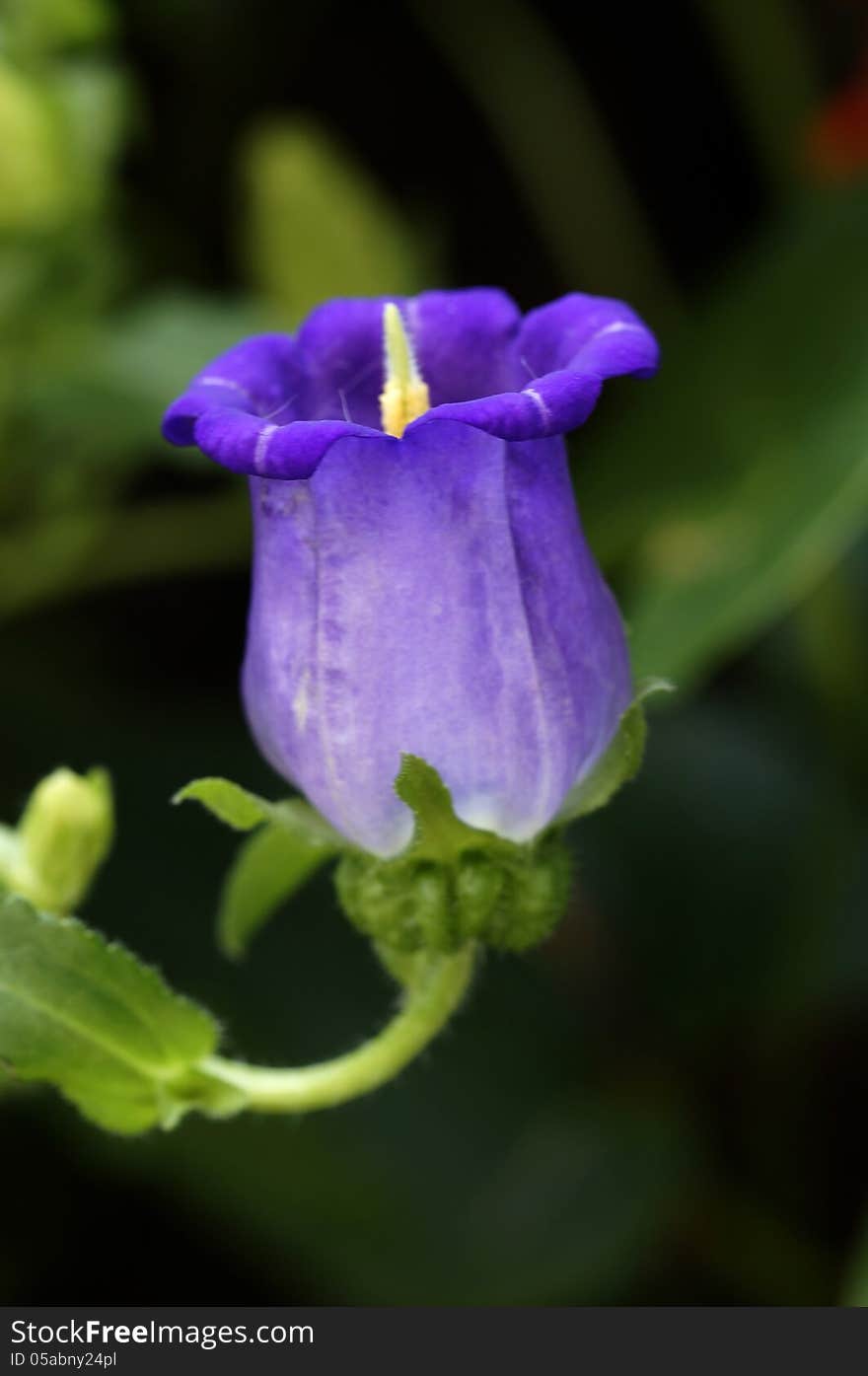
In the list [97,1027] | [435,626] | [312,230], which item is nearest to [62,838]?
[97,1027]

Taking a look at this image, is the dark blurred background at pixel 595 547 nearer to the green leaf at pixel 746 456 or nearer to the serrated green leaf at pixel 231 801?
the green leaf at pixel 746 456

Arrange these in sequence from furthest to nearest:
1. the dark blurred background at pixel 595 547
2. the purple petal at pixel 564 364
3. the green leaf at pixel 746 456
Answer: the dark blurred background at pixel 595 547 → the green leaf at pixel 746 456 → the purple petal at pixel 564 364

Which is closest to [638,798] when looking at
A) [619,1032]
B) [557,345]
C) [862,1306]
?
[619,1032]

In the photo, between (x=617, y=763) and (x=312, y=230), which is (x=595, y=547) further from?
(x=617, y=763)

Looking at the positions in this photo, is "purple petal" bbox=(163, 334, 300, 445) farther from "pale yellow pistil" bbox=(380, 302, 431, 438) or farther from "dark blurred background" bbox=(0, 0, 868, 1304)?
"dark blurred background" bbox=(0, 0, 868, 1304)

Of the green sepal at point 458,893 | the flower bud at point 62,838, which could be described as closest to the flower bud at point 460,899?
the green sepal at point 458,893
